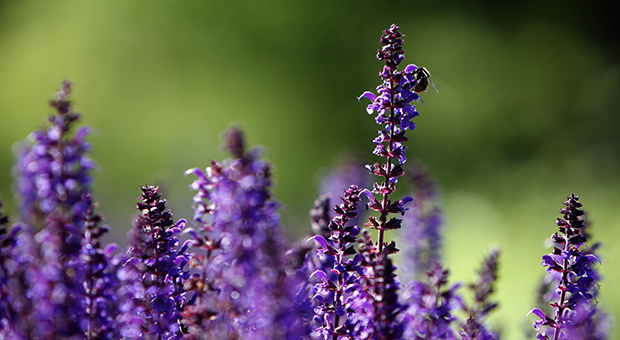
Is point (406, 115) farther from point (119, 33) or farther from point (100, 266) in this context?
point (119, 33)

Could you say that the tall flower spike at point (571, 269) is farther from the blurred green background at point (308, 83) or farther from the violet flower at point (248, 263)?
the blurred green background at point (308, 83)

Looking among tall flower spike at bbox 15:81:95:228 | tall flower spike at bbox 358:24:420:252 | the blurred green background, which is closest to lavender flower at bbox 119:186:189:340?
tall flower spike at bbox 15:81:95:228

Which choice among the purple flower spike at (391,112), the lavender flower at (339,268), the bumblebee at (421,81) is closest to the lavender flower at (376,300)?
the lavender flower at (339,268)

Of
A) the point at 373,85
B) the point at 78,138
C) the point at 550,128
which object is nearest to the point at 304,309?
the point at 78,138

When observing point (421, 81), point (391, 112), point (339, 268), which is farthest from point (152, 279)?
point (421, 81)

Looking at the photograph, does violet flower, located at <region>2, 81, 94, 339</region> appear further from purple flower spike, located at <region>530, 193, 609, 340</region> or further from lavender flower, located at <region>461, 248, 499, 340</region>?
purple flower spike, located at <region>530, 193, 609, 340</region>

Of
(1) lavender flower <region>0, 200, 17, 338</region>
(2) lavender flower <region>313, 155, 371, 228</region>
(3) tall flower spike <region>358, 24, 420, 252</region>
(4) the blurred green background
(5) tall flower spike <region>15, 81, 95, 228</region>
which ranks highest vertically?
(4) the blurred green background

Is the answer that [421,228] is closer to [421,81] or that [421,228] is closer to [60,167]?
[421,81]
